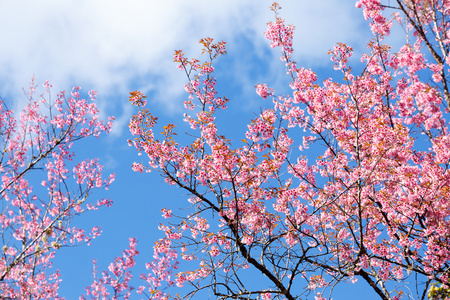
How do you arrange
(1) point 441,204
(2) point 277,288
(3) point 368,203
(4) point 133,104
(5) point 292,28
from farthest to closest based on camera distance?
(5) point 292,28
(4) point 133,104
(3) point 368,203
(1) point 441,204
(2) point 277,288

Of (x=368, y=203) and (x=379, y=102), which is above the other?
(x=379, y=102)

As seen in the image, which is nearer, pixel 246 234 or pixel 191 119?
pixel 246 234

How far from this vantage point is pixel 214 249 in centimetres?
787

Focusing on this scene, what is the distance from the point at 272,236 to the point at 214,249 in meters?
1.60

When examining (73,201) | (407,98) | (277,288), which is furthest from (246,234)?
(407,98)

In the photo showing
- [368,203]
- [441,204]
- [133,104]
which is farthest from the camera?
[133,104]

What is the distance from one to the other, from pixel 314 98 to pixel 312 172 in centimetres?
183

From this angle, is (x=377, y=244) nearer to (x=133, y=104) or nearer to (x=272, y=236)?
(x=272, y=236)

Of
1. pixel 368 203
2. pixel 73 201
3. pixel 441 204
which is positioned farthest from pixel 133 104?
pixel 441 204

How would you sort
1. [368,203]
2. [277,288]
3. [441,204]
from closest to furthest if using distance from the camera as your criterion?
[277,288] → [441,204] → [368,203]

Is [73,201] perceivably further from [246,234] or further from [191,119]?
[246,234]

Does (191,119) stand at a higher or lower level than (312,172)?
higher

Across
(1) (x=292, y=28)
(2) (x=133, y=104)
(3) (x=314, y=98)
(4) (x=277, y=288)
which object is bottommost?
(4) (x=277, y=288)

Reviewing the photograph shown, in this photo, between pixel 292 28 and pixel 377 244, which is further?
pixel 292 28
